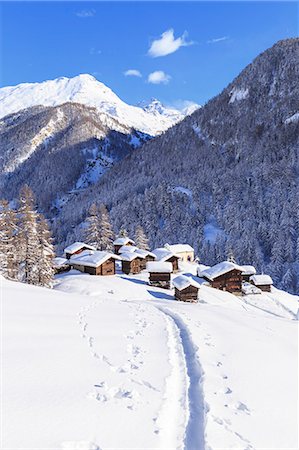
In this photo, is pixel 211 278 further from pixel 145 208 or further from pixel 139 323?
pixel 145 208

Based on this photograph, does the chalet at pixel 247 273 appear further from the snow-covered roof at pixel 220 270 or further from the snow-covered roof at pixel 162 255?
the snow-covered roof at pixel 162 255

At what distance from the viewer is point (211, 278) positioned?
46.3 meters

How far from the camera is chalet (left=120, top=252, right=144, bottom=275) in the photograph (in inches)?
1917

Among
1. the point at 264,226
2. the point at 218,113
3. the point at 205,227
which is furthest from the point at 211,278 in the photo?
the point at 218,113

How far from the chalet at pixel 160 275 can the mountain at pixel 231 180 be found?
4442 cm

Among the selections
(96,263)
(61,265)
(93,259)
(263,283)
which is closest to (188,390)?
(96,263)

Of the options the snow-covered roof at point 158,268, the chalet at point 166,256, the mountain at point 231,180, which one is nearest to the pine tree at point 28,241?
the snow-covered roof at point 158,268

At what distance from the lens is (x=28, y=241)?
108 feet

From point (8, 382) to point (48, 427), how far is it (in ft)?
6.03

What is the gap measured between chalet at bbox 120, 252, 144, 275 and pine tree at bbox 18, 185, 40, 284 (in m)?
16.6

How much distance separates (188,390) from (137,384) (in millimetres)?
1227

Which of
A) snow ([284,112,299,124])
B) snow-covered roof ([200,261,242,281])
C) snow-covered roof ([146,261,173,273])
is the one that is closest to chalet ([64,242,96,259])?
snow-covered roof ([146,261,173,273])

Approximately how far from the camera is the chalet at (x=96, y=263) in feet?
143

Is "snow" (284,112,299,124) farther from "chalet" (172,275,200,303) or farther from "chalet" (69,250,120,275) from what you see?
"chalet" (172,275,200,303)
